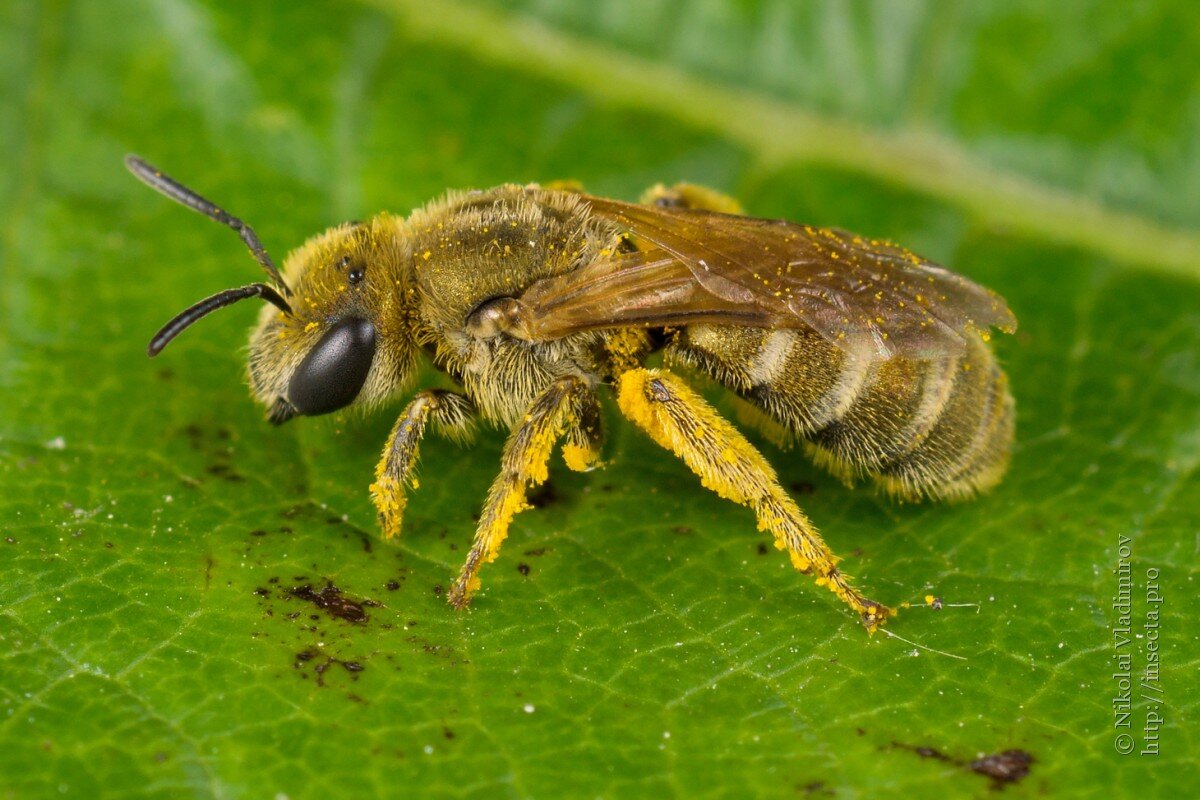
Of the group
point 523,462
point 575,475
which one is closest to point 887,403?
point 575,475

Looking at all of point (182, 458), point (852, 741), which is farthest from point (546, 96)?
point (852, 741)

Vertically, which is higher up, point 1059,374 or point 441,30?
point 441,30

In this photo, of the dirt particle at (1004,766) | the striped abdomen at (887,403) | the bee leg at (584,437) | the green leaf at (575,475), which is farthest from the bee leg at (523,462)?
the dirt particle at (1004,766)

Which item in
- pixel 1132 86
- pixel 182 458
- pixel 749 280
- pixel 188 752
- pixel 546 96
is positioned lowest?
pixel 188 752

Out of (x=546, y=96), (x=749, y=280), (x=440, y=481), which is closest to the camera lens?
(x=749, y=280)

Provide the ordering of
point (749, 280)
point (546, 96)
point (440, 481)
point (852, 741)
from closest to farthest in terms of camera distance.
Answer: point (852, 741), point (749, 280), point (440, 481), point (546, 96)

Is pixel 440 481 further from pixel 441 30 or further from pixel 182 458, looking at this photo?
pixel 441 30

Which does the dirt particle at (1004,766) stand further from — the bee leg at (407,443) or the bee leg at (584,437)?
the bee leg at (407,443)
